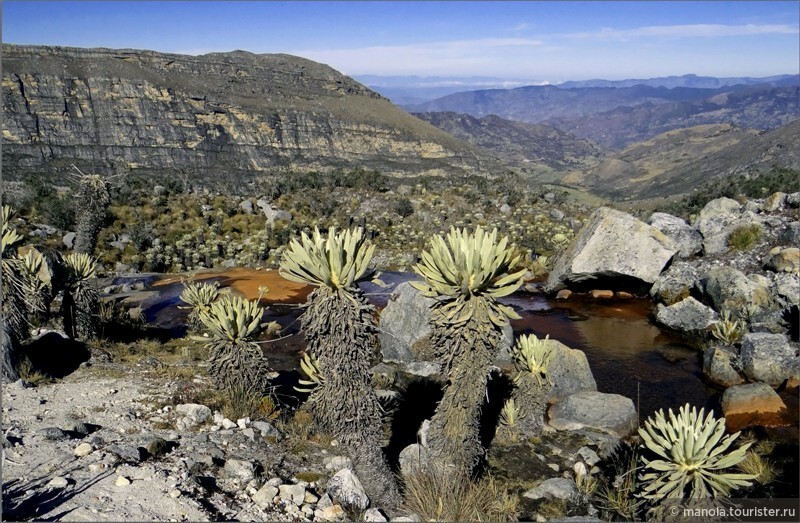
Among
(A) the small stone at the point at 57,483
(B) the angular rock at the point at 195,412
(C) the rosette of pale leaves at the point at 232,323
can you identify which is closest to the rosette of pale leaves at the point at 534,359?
(C) the rosette of pale leaves at the point at 232,323

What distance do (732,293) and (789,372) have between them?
3421 mm

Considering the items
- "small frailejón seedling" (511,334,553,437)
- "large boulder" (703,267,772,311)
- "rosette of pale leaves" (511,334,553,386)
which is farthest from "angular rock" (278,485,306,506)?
"large boulder" (703,267,772,311)

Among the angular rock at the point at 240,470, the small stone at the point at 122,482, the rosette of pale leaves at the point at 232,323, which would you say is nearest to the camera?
the small stone at the point at 122,482

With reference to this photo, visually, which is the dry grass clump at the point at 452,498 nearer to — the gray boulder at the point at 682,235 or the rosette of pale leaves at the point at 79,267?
the rosette of pale leaves at the point at 79,267

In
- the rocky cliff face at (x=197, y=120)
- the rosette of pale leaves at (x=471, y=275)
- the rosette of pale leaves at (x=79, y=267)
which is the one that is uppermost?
the rocky cliff face at (x=197, y=120)

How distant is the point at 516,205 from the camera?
86.1 ft

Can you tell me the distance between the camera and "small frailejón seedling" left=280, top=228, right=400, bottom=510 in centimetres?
493

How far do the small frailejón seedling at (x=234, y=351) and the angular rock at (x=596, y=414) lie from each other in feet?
15.7

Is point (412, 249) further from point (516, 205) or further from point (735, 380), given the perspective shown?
point (735, 380)

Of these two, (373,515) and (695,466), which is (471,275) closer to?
(373,515)

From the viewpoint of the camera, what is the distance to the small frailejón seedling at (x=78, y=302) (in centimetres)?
930

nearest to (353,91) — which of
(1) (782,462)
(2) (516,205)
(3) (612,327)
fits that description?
(2) (516,205)

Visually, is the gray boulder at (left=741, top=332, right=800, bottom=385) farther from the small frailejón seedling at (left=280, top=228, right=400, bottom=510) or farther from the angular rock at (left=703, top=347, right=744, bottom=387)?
the small frailejón seedling at (left=280, top=228, right=400, bottom=510)

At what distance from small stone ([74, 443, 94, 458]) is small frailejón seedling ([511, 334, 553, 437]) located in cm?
554
